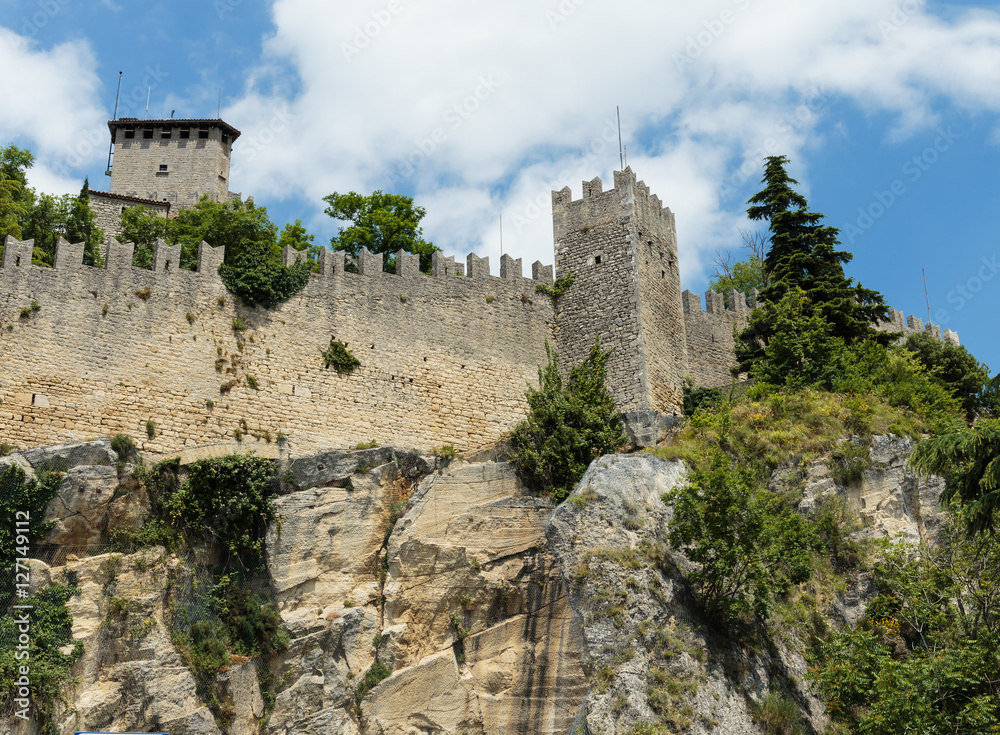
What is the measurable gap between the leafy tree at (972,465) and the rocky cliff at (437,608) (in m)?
5.75

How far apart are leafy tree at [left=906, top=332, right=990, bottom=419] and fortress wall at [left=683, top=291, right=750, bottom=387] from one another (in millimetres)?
5547

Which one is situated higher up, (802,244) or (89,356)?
(802,244)

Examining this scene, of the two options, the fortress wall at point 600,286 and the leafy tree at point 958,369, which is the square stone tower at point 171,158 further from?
the leafy tree at point 958,369

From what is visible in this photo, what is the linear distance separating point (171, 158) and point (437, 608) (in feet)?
103

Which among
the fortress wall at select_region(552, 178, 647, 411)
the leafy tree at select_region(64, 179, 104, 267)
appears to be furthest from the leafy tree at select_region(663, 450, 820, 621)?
the leafy tree at select_region(64, 179, 104, 267)

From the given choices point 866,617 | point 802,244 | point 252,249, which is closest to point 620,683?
point 866,617

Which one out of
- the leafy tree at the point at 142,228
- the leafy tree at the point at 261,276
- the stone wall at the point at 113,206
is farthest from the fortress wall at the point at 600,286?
the stone wall at the point at 113,206

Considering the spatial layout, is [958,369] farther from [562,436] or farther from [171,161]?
[171,161]

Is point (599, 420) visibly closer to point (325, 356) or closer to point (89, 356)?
point (325, 356)

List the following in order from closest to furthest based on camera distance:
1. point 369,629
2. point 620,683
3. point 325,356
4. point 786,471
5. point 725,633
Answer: point 620,683 < point 725,633 < point 369,629 < point 786,471 < point 325,356

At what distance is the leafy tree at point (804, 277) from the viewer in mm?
28359

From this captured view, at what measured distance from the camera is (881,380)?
25.1 metres

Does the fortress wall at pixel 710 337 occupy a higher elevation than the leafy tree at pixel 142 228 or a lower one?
lower

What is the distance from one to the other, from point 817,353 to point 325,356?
1228 centimetres
